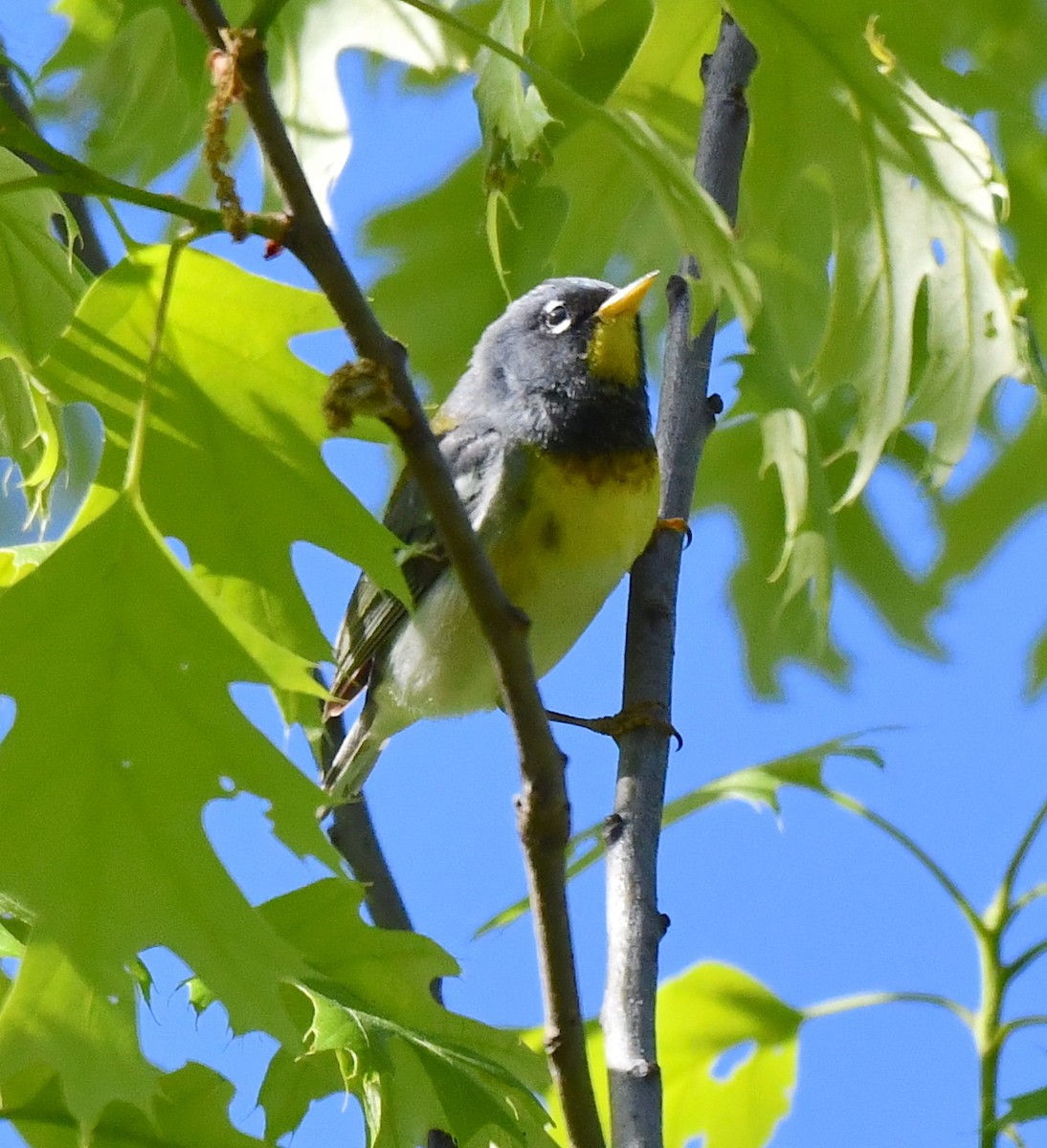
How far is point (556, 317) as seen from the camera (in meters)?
3.44

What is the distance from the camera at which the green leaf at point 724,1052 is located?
8.22 feet

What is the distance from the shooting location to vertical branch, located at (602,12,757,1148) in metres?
1.80

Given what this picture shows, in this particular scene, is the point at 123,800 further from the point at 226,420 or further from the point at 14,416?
→ the point at 14,416

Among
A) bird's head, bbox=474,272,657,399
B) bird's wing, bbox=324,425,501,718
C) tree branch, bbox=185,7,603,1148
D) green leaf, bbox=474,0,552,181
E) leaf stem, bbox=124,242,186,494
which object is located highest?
bird's head, bbox=474,272,657,399

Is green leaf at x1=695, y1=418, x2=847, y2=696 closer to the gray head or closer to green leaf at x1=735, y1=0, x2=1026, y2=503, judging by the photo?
the gray head

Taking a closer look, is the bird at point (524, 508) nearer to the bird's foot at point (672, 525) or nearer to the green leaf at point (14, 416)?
the bird's foot at point (672, 525)

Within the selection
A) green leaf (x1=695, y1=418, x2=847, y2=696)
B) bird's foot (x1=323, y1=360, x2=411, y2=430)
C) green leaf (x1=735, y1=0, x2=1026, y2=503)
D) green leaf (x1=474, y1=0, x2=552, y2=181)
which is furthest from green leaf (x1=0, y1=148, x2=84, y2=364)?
green leaf (x1=695, y1=418, x2=847, y2=696)

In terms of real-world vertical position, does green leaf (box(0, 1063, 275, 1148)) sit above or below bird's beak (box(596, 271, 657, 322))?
below

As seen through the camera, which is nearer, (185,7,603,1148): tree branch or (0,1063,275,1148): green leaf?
(185,7,603,1148): tree branch

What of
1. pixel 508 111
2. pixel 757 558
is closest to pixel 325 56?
pixel 508 111

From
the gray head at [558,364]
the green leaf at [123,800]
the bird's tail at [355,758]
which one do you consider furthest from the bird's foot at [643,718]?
the bird's tail at [355,758]

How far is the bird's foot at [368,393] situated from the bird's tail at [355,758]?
2.10 metres

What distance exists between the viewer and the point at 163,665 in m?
1.52

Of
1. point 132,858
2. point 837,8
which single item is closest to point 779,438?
point 837,8
